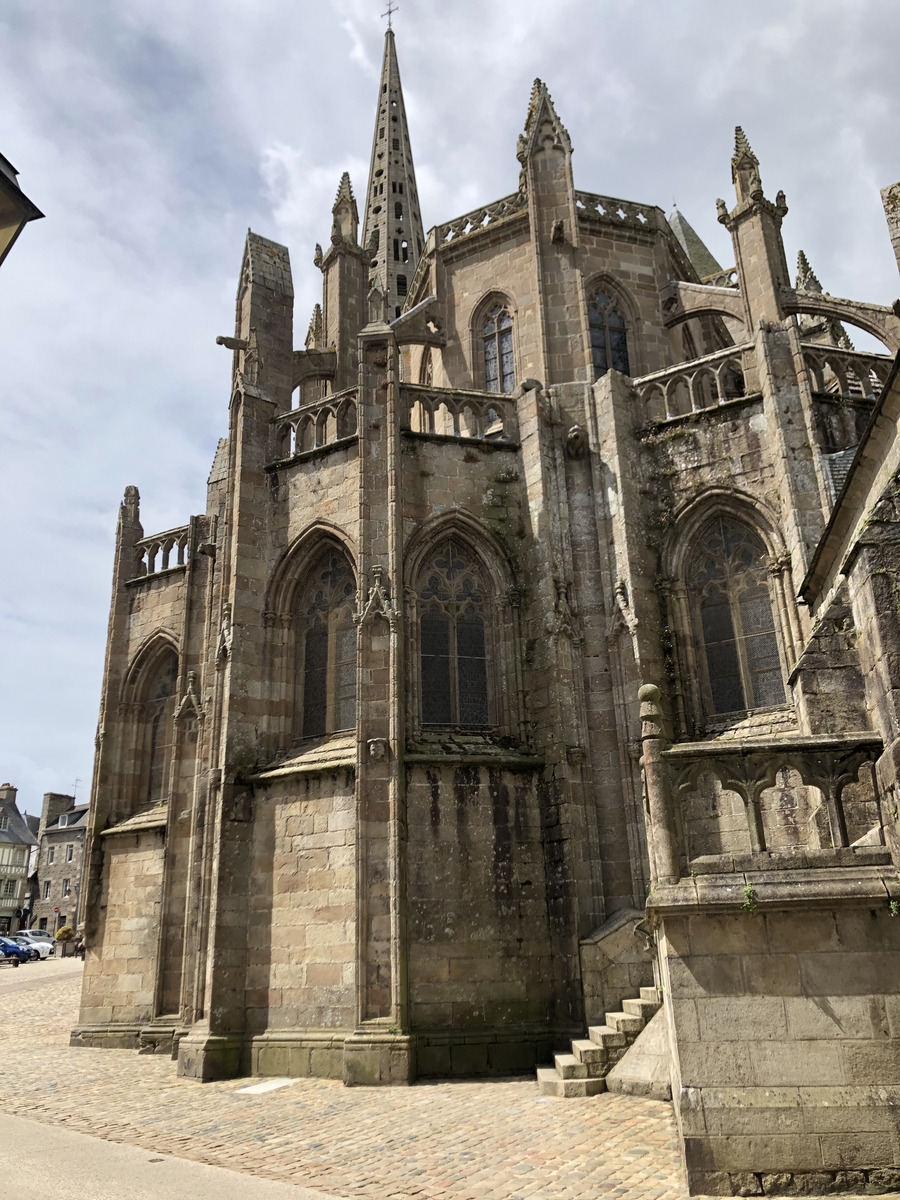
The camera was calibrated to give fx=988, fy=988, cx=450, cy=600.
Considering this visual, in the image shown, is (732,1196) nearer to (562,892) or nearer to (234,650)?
(562,892)

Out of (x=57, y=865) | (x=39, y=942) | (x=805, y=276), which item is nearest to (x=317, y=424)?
(x=805, y=276)

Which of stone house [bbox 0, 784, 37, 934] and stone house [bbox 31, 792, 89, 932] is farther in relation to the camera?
stone house [bbox 0, 784, 37, 934]

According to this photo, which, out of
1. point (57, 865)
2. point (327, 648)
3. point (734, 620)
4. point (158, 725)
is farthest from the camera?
point (57, 865)

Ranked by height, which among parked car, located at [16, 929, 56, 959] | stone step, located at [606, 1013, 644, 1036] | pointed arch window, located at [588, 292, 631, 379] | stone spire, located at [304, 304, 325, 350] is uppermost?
stone spire, located at [304, 304, 325, 350]

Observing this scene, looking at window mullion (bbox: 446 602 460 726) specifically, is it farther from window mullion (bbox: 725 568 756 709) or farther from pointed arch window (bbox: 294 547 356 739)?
window mullion (bbox: 725 568 756 709)

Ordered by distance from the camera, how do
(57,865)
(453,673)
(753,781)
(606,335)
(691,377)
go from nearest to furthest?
(753,781), (453,673), (691,377), (606,335), (57,865)

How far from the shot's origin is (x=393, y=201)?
32875 millimetres

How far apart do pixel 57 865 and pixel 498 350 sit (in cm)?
5431

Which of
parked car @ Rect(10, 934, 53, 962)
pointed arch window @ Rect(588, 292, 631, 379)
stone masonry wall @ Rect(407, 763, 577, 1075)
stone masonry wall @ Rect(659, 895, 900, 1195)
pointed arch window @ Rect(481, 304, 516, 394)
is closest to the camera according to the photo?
stone masonry wall @ Rect(659, 895, 900, 1195)

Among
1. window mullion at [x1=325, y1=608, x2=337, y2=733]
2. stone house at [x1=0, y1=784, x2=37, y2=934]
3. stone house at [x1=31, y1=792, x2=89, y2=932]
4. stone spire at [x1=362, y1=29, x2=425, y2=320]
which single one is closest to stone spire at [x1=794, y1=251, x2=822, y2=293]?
stone spire at [x1=362, y1=29, x2=425, y2=320]

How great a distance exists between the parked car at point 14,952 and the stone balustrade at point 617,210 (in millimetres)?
34494

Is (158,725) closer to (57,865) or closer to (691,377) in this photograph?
(691,377)

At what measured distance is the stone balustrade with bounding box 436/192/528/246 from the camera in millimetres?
19406

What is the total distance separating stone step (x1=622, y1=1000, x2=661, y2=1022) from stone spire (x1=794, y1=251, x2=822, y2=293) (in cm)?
2104
